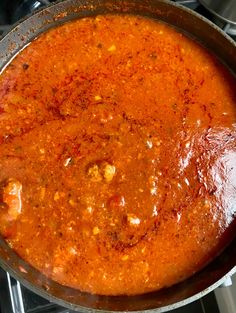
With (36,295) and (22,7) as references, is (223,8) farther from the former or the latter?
(36,295)

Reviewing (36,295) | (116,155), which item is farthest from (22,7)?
(36,295)

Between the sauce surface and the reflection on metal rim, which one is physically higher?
the reflection on metal rim

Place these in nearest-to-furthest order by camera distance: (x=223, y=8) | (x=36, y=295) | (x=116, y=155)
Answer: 1. (x=116, y=155)
2. (x=36, y=295)
3. (x=223, y=8)

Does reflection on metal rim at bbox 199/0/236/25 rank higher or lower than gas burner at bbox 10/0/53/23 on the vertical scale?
lower

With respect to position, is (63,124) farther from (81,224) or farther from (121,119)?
(81,224)

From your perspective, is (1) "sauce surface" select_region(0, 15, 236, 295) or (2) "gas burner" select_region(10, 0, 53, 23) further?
(2) "gas burner" select_region(10, 0, 53, 23)

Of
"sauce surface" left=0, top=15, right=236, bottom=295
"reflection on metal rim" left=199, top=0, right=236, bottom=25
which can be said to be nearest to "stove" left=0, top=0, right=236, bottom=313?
"reflection on metal rim" left=199, top=0, right=236, bottom=25

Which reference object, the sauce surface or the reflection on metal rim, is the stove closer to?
Answer: the reflection on metal rim
